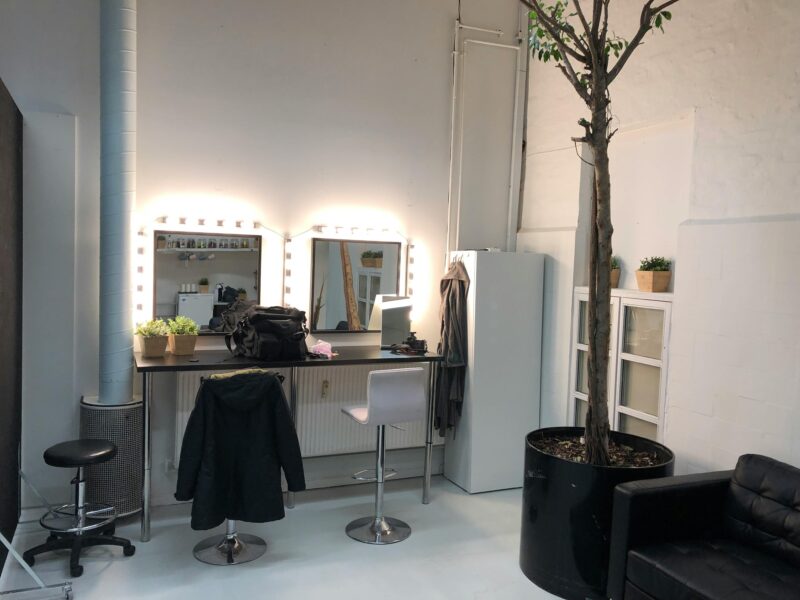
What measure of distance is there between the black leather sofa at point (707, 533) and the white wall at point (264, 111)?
7.77 ft

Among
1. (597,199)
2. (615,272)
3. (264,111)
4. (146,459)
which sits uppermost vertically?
(264,111)

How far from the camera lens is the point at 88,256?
3949 millimetres

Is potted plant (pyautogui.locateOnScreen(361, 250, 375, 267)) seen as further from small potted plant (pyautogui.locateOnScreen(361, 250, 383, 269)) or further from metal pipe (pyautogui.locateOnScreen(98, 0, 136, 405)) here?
metal pipe (pyautogui.locateOnScreen(98, 0, 136, 405))

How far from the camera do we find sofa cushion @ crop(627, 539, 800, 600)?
94.6 inches

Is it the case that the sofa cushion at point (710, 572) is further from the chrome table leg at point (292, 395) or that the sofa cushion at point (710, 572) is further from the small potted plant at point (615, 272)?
the chrome table leg at point (292, 395)

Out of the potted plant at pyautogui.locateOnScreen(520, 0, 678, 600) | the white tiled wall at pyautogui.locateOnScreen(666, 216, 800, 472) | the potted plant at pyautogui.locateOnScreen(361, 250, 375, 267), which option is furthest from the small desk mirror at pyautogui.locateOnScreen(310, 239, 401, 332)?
the white tiled wall at pyautogui.locateOnScreen(666, 216, 800, 472)

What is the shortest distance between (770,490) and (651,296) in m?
1.29

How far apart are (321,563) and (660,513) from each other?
170 centimetres

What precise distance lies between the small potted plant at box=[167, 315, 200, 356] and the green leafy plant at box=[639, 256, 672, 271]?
2.63m

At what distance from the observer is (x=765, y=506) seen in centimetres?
278

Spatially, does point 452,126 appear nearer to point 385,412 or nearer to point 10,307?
point 385,412

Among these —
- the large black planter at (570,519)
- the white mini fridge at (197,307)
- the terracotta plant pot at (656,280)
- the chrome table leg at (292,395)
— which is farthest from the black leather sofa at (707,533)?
the white mini fridge at (197,307)

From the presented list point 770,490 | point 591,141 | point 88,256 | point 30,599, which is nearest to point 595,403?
point 770,490

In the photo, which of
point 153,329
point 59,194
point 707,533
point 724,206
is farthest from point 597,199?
point 59,194
